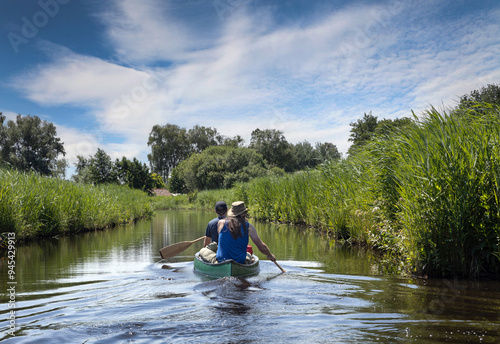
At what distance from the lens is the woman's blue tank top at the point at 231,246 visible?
711 centimetres

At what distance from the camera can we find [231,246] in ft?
23.4

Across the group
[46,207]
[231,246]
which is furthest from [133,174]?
[231,246]

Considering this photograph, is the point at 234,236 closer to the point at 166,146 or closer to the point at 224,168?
the point at 224,168

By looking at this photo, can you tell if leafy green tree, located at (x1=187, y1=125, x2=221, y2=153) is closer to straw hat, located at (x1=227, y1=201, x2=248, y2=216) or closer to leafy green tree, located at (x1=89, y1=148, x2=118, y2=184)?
leafy green tree, located at (x1=89, y1=148, x2=118, y2=184)

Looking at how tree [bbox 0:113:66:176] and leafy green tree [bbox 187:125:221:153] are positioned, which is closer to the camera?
tree [bbox 0:113:66:176]

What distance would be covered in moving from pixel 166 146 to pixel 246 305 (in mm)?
75351

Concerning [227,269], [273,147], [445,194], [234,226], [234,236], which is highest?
[273,147]

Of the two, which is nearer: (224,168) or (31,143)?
(224,168)

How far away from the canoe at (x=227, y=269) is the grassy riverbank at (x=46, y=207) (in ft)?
22.6

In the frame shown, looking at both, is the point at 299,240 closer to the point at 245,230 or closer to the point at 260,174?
the point at 245,230

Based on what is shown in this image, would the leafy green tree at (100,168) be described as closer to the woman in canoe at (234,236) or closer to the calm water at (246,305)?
the calm water at (246,305)

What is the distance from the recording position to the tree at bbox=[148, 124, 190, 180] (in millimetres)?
78000

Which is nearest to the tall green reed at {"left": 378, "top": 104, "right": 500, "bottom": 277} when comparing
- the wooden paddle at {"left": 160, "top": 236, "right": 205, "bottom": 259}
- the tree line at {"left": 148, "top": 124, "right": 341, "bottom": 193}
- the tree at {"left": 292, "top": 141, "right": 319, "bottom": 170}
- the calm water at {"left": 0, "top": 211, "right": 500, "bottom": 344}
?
the calm water at {"left": 0, "top": 211, "right": 500, "bottom": 344}

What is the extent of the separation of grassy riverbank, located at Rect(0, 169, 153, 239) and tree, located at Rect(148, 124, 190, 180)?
59.7 meters
